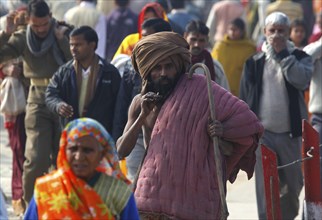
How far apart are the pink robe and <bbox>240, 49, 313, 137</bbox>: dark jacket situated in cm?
286

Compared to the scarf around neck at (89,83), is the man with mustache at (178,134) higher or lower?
higher

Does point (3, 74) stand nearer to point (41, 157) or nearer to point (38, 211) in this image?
point (41, 157)

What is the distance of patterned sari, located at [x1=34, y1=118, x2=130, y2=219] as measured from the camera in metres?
6.74

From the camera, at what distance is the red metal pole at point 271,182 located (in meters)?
9.76

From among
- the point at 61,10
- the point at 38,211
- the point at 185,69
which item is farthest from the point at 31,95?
the point at 61,10

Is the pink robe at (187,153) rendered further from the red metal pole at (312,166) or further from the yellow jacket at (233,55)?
the yellow jacket at (233,55)

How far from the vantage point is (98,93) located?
35.9 ft

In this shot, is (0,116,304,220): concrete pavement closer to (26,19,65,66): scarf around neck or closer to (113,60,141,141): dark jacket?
(26,19,65,66): scarf around neck

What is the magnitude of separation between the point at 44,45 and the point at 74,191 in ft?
16.9

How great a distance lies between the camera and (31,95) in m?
12.0

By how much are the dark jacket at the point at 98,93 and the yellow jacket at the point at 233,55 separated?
14.9 feet

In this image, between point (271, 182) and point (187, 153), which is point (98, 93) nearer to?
point (271, 182)

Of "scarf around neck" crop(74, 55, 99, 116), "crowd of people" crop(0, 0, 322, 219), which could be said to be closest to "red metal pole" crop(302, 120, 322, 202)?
"crowd of people" crop(0, 0, 322, 219)

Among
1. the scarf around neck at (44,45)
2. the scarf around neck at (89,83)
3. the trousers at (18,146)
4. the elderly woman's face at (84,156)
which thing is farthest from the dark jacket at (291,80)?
the elderly woman's face at (84,156)
